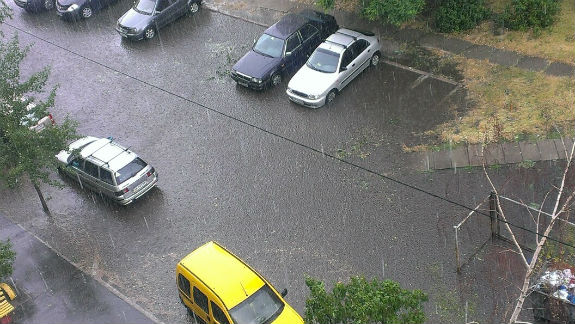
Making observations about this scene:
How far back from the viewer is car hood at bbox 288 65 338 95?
813 inches

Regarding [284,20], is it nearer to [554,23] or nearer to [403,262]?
[554,23]

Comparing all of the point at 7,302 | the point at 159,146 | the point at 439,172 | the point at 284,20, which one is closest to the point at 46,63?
the point at 159,146

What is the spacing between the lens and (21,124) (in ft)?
56.7

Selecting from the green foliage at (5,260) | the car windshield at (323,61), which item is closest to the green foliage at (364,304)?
the green foliage at (5,260)

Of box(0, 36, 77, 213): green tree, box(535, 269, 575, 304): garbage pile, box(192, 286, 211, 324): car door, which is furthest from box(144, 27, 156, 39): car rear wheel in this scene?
box(535, 269, 575, 304): garbage pile

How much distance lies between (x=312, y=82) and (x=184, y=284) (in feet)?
27.9

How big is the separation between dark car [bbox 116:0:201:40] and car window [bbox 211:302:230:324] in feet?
46.4

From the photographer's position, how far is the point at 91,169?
18.7m

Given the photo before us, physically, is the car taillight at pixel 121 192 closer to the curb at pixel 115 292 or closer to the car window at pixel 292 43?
the curb at pixel 115 292

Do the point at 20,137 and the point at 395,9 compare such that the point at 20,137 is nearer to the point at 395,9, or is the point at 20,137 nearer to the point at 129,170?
the point at 129,170

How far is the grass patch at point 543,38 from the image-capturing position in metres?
21.4

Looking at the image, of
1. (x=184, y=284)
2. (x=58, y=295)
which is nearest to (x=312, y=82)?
(x=184, y=284)

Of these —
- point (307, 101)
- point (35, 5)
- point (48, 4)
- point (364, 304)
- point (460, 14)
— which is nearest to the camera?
point (364, 304)

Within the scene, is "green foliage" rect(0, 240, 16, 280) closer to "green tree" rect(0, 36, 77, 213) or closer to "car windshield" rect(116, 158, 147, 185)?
"green tree" rect(0, 36, 77, 213)
